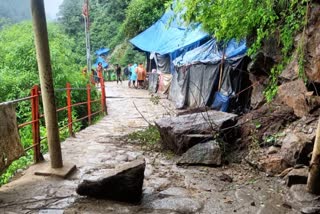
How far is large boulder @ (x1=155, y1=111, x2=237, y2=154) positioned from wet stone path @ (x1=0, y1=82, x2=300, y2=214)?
0.98 ft

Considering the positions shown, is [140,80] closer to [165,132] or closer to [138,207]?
[165,132]

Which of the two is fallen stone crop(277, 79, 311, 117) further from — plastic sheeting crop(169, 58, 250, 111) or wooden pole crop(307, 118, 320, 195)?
plastic sheeting crop(169, 58, 250, 111)

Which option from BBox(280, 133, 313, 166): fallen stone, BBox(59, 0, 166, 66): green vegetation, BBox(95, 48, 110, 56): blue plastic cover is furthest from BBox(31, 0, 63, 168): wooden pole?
BBox(95, 48, 110, 56): blue plastic cover

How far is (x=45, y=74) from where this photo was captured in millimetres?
4527

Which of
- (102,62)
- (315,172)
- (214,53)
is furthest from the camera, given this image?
(102,62)

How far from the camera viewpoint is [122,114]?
11383mm

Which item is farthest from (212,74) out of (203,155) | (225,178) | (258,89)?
(225,178)

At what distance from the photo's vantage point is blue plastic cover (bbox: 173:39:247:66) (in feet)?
32.2

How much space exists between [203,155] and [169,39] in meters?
14.0

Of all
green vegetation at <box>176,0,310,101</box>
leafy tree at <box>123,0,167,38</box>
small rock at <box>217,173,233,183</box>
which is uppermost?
leafy tree at <box>123,0,167,38</box>

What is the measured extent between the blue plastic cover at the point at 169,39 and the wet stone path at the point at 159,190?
9941mm

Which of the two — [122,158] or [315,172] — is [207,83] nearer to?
[122,158]

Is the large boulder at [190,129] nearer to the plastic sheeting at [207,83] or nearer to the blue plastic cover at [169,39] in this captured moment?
the plastic sheeting at [207,83]

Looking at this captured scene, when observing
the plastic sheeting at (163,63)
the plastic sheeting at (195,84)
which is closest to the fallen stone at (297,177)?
the plastic sheeting at (195,84)
